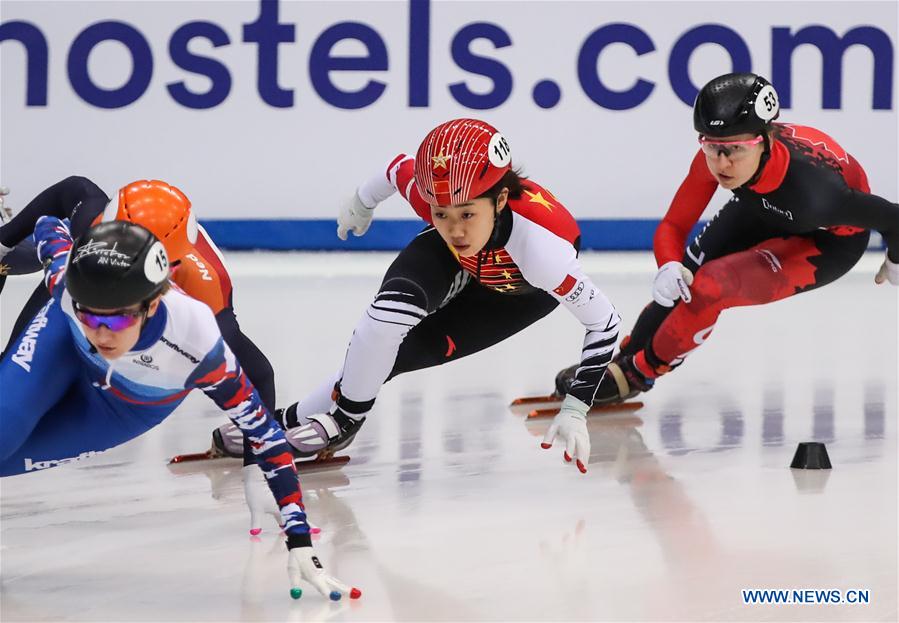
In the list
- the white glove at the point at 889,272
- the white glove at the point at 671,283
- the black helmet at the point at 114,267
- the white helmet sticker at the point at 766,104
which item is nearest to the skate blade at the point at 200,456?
the white glove at the point at 671,283

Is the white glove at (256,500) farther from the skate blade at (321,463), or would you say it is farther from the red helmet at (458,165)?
the red helmet at (458,165)

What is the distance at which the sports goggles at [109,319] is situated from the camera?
113 inches

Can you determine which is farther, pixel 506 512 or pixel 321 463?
pixel 321 463

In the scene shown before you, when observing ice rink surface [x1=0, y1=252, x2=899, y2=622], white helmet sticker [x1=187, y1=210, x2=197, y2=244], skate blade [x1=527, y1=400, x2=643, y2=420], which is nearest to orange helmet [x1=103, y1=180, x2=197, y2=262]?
white helmet sticker [x1=187, y1=210, x2=197, y2=244]

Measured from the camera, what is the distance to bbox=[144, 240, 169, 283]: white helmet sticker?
282 centimetres

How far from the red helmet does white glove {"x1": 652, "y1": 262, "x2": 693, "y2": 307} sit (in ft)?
3.27

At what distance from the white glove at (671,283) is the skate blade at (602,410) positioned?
2.17ft

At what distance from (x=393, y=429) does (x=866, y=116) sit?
237 inches

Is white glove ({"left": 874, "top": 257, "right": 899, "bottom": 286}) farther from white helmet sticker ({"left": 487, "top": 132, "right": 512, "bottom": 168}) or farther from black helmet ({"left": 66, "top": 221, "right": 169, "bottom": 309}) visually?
black helmet ({"left": 66, "top": 221, "right": 169, "bottom": 309})

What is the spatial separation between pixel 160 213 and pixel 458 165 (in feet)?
2.66

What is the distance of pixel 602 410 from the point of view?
17.1 ft

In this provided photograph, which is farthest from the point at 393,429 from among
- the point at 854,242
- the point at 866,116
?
the point at 866,116

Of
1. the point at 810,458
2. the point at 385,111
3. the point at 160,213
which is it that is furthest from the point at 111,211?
the point at 385,111

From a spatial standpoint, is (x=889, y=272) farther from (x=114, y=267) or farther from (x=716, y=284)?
(x=114, y=267)
